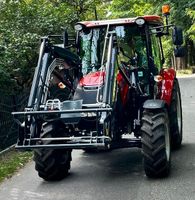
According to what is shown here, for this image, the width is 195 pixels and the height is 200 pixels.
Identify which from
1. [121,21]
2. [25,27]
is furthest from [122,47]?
[25,27]

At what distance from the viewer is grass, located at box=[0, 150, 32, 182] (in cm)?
904

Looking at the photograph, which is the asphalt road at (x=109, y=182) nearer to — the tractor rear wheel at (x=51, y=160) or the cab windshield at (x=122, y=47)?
the tractor rear wheel at (x=51, y=160)

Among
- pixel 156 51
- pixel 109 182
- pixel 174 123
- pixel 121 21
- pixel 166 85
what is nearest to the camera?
pixel 109 182

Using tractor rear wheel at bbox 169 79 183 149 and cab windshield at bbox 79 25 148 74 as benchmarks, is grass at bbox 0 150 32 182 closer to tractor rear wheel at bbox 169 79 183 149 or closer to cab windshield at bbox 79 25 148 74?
cab windshield at bbox 79 25 148 74

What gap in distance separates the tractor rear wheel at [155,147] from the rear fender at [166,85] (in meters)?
1.36

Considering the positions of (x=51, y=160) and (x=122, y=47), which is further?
(x=122, y=47)

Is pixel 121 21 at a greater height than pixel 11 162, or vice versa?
pixel 121 21

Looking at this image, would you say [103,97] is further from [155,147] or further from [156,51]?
[156,51]

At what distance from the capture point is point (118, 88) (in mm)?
8148

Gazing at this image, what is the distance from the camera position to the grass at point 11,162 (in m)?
9.04

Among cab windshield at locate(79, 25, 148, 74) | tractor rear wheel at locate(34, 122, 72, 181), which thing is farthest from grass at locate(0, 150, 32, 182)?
cab windshield at locate(79, 25, 148, 74)

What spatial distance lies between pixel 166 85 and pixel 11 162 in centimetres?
347

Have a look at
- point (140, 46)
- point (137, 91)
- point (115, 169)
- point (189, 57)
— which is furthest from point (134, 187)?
point (189, 57)

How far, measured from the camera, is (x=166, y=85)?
30.7ft
